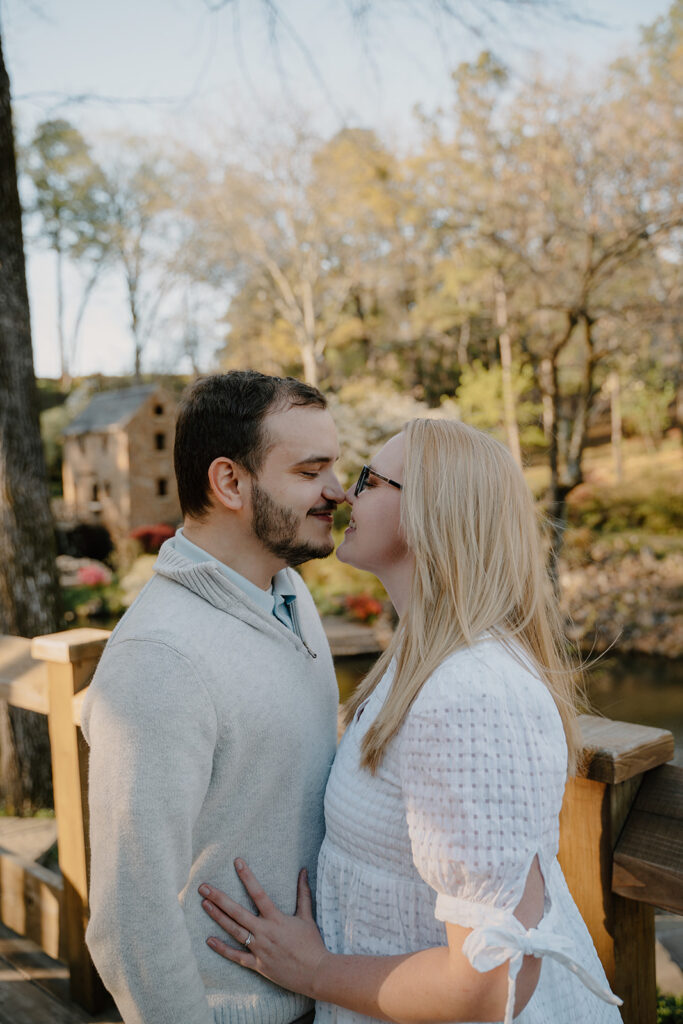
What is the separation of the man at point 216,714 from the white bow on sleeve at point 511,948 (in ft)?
1.46

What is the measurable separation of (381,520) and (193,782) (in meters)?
0.58

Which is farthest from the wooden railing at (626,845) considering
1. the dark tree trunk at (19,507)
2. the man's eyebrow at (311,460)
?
the dark tree trunk at (19,507)

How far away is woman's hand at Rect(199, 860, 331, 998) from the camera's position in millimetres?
1267

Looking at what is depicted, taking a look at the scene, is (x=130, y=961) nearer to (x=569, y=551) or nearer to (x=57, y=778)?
(x=57, y=778)

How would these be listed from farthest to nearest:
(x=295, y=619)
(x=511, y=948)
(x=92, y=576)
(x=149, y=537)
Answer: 1. (x=149, y=537)
2. (x=92, y=576)
3. (x=295, y=619)
4. (x=511, y=948)

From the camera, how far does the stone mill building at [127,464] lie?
18.1m

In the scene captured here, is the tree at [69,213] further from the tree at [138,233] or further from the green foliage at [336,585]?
the green foliage at [336,585]

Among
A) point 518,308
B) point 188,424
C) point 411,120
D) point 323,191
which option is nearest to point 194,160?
point 323,191

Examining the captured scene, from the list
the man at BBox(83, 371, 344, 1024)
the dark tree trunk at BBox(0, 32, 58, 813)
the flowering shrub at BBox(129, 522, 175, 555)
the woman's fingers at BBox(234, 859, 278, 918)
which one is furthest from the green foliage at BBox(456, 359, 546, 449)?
the woman's fingers at BBox(234, 859, 278, 918)

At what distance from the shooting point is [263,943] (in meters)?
1.27

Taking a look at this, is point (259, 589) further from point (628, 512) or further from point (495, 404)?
point (628, 512)

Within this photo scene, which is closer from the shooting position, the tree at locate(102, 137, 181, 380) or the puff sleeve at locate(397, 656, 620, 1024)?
the puff sleeve at locate(397, 656, 620, 1024)

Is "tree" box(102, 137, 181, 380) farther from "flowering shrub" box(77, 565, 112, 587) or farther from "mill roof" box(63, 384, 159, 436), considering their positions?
"flowering shrub" box(77, 565, 112, 587)

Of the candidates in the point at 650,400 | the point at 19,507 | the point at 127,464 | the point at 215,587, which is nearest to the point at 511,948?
the point at 215,587
